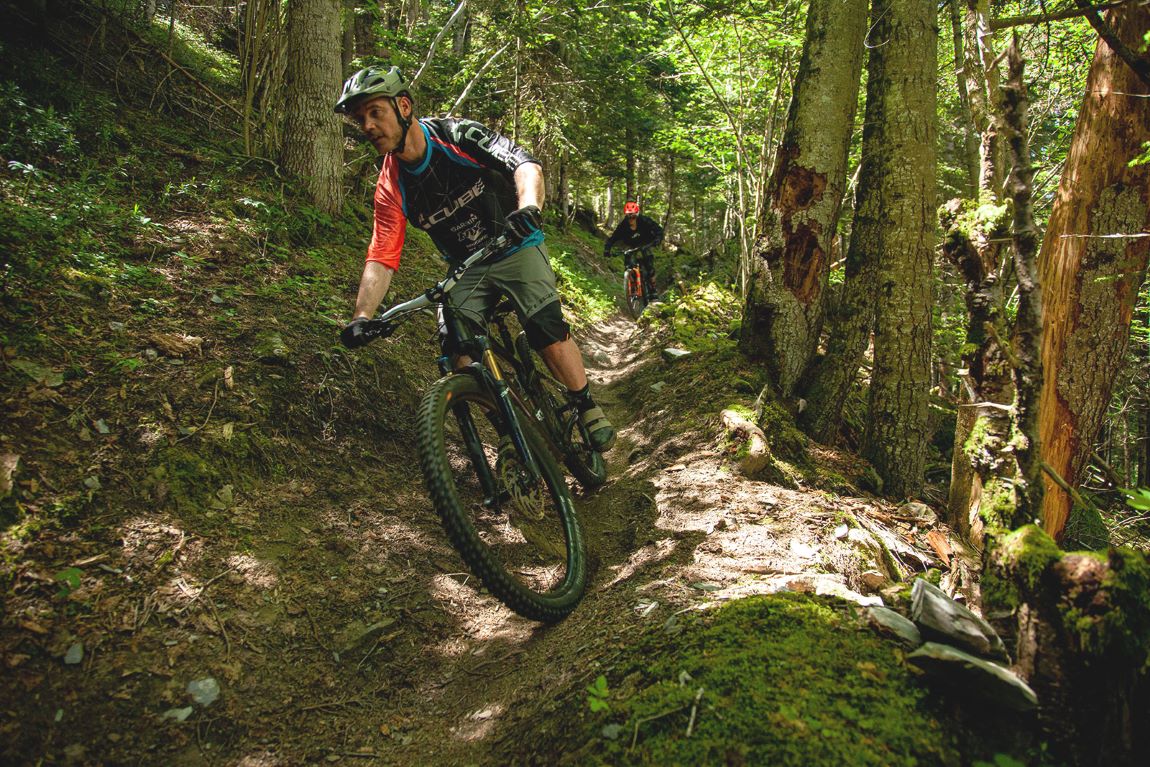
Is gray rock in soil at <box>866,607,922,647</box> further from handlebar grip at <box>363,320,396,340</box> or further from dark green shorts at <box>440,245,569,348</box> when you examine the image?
dark green shorts at <box>440,245,569,348</box>

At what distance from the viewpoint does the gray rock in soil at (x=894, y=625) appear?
176 centimetres

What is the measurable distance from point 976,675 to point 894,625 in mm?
348

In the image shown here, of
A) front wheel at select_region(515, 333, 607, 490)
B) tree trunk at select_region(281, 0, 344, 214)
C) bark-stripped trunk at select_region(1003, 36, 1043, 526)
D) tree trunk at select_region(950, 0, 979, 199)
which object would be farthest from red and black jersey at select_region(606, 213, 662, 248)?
bark-stripped trunk at select_region(1003, 36, 1043, 526)

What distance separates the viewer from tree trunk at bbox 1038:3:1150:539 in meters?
3.61

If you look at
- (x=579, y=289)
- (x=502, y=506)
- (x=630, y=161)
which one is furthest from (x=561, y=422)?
(x=630, y=161)

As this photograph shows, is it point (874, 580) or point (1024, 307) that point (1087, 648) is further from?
point (874, 580)

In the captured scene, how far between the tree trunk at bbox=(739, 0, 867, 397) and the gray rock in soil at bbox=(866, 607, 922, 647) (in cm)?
356

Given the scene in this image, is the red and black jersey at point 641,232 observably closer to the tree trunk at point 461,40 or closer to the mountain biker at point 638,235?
the mountain biker at point 638,235

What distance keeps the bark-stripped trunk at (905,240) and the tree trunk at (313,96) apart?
560cm

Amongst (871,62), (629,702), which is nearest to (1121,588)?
(629,702)

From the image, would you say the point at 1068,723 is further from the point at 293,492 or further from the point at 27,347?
the point at 27,347

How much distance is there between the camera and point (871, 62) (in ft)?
16.0

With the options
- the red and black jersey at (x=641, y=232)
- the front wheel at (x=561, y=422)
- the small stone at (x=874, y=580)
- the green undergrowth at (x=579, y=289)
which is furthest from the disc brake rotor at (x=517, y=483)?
the red and black jersey at (x=641, y=232)

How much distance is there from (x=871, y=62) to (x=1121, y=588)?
16.5ft
